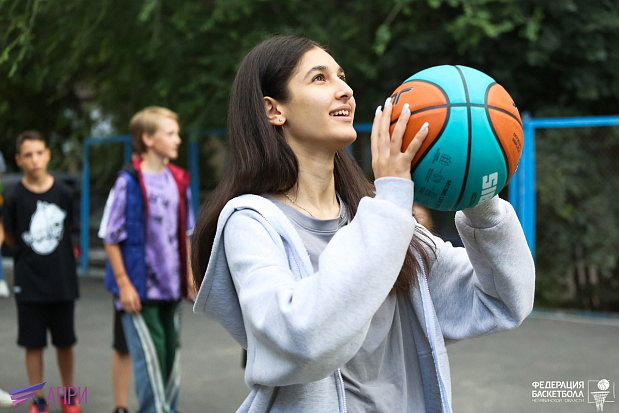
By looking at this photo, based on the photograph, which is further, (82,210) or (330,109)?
(82,210)

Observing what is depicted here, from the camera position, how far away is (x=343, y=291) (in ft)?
5.85

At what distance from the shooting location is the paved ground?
5.96 metres

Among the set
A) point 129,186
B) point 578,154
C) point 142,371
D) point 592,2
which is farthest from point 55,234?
point 592,2

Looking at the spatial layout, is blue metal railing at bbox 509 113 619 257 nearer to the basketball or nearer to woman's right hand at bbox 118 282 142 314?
woman's right hand at bbox 118 282 142 314

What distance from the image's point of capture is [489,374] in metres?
6.76

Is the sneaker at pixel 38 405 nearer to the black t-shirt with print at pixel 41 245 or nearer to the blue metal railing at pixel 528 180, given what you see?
the black t-shirt with print at pixel 41 245

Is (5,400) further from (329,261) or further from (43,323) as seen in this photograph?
(329,261)

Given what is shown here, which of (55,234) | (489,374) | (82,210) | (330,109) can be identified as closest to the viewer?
(330,109)

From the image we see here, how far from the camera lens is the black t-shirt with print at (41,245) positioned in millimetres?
5664

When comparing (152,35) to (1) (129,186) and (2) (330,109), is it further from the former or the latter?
(2) (330,109)

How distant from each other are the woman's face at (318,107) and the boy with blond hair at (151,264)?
2.86 meters

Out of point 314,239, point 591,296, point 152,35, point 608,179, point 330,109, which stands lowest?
point 591,296

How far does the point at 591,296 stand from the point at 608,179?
149 centimetres

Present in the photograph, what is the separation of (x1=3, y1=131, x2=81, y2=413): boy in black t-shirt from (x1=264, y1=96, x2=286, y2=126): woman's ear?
151 inches
